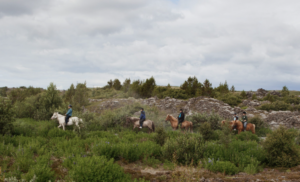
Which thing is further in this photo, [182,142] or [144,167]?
[182,142]

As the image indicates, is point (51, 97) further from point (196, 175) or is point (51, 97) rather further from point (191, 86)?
point (191, 86)

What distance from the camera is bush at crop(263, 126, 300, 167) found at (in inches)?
274

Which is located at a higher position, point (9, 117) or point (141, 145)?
point (9, 117)

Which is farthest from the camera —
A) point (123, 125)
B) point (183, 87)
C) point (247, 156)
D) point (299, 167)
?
point (183, 87)

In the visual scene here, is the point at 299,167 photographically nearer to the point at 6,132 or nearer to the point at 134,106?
the point at 6,132

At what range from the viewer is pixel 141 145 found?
8109mm

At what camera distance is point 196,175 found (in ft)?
16.3

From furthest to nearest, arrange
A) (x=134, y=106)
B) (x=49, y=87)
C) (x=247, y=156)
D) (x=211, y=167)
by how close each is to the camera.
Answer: (x=134, y=106) < (x=49, y=87) < (x=247, y=156) < (x=211, y=167)

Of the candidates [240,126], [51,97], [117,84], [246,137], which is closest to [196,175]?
[246,137]

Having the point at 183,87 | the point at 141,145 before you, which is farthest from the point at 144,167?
the point at 183,87

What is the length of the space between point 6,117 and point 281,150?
14.0m

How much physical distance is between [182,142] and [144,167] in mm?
2098

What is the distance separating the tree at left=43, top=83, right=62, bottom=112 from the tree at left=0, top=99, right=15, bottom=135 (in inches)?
296

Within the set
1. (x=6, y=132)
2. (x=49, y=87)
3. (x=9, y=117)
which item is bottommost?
(x=6, y=132)
